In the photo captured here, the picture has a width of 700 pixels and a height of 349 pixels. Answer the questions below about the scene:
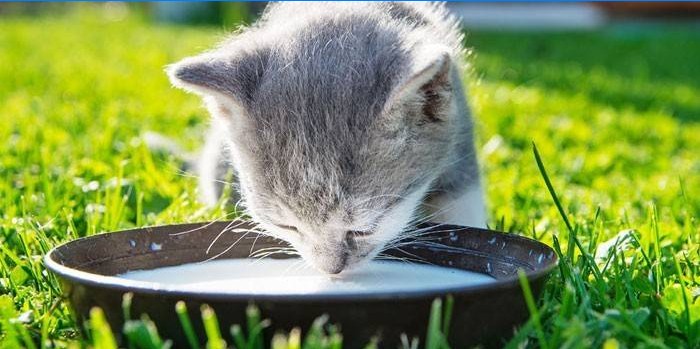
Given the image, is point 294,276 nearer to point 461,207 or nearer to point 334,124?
point 334,124

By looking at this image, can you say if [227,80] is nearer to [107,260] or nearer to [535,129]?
[107,260]

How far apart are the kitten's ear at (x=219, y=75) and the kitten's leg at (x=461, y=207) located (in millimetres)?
747

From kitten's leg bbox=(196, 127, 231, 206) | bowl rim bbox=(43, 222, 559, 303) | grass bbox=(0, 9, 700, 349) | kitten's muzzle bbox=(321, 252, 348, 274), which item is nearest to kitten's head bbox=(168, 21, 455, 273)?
kitten's muzzle bbox=(321, 252, 348, 274)

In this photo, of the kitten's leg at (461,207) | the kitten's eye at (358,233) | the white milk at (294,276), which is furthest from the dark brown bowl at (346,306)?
the kitten's leg at (461,207)

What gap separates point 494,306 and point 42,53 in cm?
760

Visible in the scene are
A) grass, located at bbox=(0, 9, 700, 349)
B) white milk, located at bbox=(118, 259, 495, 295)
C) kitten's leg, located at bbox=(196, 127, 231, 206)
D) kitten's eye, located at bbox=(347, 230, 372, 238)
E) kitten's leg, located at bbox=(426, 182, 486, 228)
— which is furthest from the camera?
kitten's leg, located at bbox=(196, 127, 231, 206)

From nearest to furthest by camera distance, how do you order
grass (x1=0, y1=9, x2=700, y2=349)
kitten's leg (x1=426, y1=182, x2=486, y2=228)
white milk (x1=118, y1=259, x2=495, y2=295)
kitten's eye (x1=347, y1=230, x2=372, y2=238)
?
grass (x1=0, y1=9, x2=700, y2=349) → white milk (x1=118, y1=259, x2=495, y2=295) → kitten's eye (x1=347, y1=230, x2=372, y2=238) → kitten's leg (x1=426, y1=182, x2=486, y2=228)

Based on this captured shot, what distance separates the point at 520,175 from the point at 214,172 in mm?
1411

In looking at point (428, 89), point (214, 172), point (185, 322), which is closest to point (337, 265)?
point (428, 89)

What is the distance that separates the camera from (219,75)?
2.34 metres

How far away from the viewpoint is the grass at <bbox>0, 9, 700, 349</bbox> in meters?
1.94

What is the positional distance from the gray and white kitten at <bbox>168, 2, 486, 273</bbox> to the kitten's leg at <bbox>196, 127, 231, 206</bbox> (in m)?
0.67

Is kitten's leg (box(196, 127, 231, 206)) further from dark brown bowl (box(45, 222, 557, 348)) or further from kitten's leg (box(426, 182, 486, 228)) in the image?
dark brown bowl (box(45, 222, 557, 348))

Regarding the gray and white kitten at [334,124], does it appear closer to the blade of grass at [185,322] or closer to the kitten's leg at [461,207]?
the kitten's leg at [461,207]
